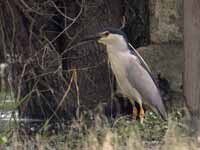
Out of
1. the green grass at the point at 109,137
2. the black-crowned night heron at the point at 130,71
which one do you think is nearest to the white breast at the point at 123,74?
the black-crowned night heron at the point at 130,71

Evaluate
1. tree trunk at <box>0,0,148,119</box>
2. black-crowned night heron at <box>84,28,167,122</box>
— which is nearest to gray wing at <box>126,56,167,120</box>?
black-crowned night heron at <box>84,28,167,122</box>

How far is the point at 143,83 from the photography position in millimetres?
8906

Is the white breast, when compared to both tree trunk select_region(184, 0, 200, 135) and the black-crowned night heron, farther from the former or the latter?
tree trunk select_region(184, 0, 200, 135)

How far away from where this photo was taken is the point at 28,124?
9109mm

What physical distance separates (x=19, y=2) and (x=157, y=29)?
168 cm

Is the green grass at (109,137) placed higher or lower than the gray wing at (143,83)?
lower

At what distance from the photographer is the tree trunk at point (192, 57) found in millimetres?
7910

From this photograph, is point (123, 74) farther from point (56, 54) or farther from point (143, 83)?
point (56, 54)

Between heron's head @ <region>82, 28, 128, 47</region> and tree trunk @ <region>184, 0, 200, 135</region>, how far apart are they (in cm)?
99

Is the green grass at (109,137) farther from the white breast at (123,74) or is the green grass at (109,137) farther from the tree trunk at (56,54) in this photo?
the tree trunk at (56,54)

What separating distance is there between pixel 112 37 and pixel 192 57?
1.18 meters

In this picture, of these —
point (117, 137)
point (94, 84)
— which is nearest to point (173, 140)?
point (117, 137)

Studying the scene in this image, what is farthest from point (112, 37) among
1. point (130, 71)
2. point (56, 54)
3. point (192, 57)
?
point (192, 57)

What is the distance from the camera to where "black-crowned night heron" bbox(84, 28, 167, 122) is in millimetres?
8852
